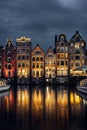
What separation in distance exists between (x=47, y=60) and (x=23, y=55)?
8.98 metres

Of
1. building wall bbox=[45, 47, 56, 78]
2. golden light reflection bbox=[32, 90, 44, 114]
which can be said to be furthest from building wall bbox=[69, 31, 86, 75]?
golden light reflection bbox=[32, 90, 44, 114]

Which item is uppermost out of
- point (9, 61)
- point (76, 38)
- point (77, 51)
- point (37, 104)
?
point (76, 38)

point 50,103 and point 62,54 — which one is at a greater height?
point 62,54

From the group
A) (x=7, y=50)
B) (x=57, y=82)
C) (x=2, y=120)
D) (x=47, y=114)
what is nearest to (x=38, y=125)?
(x=2, y=120)

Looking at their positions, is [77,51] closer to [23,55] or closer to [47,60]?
[47,60]

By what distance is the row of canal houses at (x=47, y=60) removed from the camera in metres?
102

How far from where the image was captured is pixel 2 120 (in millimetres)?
23781

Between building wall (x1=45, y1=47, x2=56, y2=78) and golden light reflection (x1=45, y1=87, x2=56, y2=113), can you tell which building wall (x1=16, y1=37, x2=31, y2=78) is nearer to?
building wall (x1=45, y1=47, x2=56, y2=78)

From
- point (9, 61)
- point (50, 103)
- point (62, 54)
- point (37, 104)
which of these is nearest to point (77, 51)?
point (62, 54)

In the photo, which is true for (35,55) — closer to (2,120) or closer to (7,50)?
(7,50)

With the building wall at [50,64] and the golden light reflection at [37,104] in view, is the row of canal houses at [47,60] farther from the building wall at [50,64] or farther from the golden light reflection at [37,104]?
the golden light reflection at [37,104]

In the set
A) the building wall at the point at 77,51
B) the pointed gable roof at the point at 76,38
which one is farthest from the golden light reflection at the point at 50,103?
the pointed gable roof at the point at 76,38

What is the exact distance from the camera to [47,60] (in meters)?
103

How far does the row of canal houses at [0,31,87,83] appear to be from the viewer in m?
102
